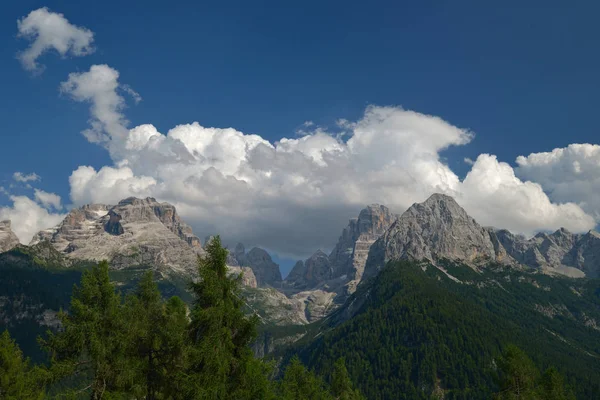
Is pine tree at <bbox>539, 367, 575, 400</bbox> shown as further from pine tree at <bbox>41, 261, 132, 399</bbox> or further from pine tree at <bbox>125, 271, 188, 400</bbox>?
pine tree at <bbox>41, 261, 132, 399</bbox>

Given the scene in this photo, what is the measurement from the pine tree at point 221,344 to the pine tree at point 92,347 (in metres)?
4.80

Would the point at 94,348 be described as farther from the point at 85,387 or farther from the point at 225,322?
the point at 225,322

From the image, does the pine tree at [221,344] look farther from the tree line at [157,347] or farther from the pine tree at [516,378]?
the pine tree at [516,378]

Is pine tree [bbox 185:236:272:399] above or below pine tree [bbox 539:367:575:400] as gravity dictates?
above

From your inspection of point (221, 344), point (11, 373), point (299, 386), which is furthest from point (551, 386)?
point (11, 373)

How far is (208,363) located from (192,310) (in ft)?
12.8

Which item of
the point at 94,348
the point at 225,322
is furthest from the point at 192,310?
the point at 94,348

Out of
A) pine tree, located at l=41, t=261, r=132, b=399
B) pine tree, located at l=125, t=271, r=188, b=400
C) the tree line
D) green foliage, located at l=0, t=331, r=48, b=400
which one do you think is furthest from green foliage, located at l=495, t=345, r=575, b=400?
green foliage, located at l=0, t=331, r=48, b=400

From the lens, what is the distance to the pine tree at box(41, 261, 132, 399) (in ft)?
103

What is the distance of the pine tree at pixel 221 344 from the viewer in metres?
30.2

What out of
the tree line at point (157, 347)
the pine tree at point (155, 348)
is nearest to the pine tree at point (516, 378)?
the tree line at point (157, 347)

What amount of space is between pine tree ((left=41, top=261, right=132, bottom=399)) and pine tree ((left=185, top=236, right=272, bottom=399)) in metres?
4.80

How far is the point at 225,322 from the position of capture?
31875 mm

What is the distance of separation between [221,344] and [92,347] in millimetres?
8267
